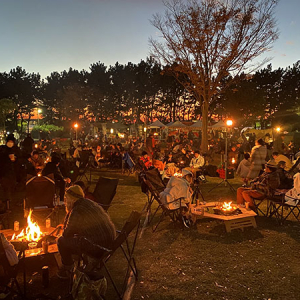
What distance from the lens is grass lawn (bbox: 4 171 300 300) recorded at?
3709mm

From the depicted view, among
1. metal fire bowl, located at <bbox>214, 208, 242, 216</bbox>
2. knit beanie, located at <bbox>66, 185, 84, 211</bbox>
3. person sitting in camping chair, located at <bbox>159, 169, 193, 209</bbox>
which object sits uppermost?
knit beanie, located at <bbox>66, 185, 84, 211</bbox>

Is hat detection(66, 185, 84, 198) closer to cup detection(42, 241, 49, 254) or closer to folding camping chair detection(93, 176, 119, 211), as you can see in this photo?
cup detection(42, 241, 49, 254)

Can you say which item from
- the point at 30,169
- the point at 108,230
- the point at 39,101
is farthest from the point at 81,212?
the point at 39,101

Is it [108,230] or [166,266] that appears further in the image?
[166,266]

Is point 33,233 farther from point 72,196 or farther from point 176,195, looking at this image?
point 176,195

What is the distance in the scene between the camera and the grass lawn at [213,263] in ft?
12.2

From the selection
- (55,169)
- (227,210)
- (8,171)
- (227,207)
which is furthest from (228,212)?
(8,171)

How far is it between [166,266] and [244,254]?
1.34 meters

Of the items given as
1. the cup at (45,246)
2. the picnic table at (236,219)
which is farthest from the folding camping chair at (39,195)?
the picnic table at (236,219)

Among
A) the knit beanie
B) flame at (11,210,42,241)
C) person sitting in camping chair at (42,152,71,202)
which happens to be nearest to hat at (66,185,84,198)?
A: the knit beanie

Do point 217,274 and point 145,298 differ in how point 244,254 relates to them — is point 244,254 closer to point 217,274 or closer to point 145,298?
point 217,274

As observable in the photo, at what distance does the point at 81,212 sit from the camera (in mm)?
3438

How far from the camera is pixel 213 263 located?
4.49 m

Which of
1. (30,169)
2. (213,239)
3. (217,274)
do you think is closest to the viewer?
(217,274)
